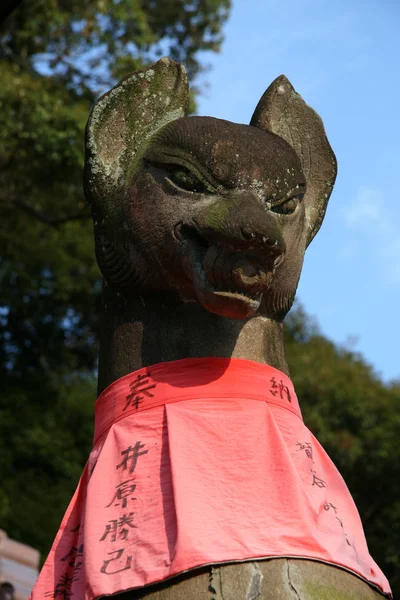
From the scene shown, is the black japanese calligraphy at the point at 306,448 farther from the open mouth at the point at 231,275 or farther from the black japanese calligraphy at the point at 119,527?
the black japanese calligraphy at the point at 119,527

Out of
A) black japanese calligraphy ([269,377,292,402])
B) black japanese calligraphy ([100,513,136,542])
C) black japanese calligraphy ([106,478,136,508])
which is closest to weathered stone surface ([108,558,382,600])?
black japanese calligraphy ([100,513,136,542])

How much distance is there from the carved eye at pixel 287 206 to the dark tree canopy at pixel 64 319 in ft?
26.6

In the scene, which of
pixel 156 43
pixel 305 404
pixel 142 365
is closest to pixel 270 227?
pixel 142 365

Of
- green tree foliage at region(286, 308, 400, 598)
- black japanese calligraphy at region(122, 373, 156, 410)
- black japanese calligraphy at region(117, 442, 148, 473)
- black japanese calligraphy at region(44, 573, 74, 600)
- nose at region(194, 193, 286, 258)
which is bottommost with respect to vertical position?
black japanese calligraphy at region(44, 573, 74, 600)

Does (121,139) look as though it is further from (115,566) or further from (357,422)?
(357,422)

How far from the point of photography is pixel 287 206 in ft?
11.2

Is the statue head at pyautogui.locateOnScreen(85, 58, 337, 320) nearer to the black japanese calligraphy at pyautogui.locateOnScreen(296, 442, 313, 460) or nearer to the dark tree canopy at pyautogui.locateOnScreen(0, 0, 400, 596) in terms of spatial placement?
the black japanese calligraphy at pyautogui.locateOnScreen(296, 442, 313, 460)

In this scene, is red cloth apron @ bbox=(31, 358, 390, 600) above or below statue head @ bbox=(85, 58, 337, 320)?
below

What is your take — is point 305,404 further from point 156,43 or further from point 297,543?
point 297,543

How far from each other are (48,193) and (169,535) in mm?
10616

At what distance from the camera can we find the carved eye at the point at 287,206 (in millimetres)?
3381

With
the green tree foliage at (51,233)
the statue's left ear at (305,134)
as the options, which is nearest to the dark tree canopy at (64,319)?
the green tree foliage at (51,233)

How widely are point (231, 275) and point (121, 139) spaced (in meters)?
0.81

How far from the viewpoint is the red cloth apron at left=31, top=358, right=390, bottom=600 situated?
2.95m
